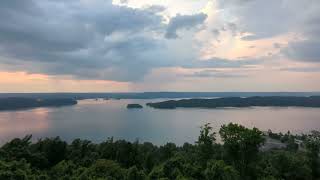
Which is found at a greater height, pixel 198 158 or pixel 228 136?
pixel 228 136

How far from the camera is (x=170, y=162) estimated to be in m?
24.9

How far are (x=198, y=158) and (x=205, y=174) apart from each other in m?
5.09

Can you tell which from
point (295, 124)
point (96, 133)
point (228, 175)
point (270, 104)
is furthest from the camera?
point (270, 104)

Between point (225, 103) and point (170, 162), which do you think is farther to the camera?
point (225, 103)

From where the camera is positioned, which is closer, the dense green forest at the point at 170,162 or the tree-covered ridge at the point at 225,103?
the dense green forest at the point at 170,162

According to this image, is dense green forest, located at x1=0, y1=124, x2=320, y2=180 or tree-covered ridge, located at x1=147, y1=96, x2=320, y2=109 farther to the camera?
tree-covered ridge, located at x1=147, y1=96, x2=320, y2=109

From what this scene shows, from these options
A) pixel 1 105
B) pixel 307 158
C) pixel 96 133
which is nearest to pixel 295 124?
pixel 96 133

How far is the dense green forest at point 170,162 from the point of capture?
22234 millimetres

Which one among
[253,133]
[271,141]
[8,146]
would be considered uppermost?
[253,133]

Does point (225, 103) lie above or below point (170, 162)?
above

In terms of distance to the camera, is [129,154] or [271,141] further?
[271,141]

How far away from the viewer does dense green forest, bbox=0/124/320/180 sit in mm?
22234

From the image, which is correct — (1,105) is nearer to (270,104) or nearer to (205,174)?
(270,104)

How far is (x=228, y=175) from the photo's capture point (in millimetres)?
20250
